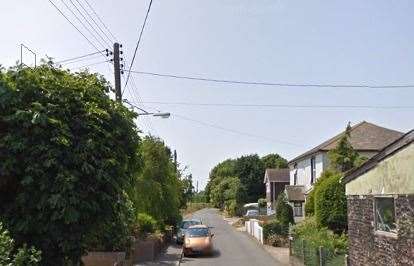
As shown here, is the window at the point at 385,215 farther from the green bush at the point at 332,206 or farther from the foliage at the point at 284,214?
the foliage at the point at 284,214

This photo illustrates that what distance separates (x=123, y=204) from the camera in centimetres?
1202

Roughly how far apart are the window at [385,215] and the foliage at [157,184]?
20.1 meters

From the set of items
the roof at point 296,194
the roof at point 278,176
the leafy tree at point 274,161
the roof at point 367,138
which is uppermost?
the leafy tree at point 274,161

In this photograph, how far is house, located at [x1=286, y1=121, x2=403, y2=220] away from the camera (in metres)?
42.8

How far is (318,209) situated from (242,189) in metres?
66.1

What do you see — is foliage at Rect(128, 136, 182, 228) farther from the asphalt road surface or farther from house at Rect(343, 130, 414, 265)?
house at Rect(343, 130, 414, 265)

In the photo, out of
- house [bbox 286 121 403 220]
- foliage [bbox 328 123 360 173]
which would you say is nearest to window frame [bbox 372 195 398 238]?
foliage [bbox 328 123 360 173]

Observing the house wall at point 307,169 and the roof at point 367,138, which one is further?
the house wall at point 307,169

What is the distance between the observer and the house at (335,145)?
42.8 m

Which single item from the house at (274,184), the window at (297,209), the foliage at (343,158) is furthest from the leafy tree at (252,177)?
the foliage at (343,158)

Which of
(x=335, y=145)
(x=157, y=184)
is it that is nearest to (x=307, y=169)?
(x=335, y=145)

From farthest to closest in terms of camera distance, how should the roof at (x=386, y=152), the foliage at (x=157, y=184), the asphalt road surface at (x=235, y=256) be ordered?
the foliage at (x=157, y=184)
the asphalt road surface at (x=235, y=256)
the roof at (x=386, y=152)

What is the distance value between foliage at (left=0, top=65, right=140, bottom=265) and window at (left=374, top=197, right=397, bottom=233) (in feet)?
22.8

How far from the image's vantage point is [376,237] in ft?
52.2
